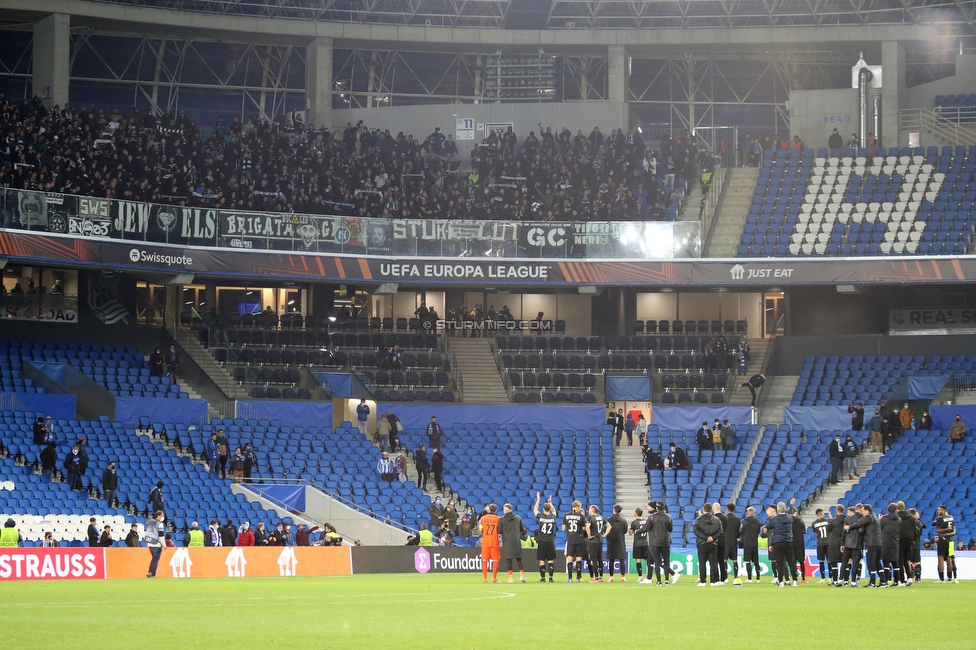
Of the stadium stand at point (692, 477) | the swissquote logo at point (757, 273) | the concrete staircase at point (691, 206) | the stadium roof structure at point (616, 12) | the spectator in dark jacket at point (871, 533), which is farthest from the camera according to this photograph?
the stadium roof structure at point (616, 12)

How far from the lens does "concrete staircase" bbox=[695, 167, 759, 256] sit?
45906 millimetres

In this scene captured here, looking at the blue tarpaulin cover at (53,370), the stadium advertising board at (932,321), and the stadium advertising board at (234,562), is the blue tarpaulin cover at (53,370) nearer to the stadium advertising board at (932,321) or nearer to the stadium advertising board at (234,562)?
the stadium advertising board at (234,562)

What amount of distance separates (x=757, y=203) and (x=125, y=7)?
24401 mm

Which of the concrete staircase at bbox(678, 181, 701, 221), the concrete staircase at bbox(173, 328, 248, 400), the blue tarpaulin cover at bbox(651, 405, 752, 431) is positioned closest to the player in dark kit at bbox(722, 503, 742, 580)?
the blue tarpaulin cover at bbox(651, 405, 752, 431)

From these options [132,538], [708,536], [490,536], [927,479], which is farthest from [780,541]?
[927,479]

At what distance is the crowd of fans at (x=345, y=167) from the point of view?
139 ft

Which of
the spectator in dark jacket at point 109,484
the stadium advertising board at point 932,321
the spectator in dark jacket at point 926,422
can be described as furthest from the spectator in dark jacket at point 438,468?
the stadium advertising board at point 932,321

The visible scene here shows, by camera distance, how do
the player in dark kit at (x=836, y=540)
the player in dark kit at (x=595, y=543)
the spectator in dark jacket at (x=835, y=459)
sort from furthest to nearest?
the spectator in dark jacket at (x=835, y=459), the player in dark kit at (x=595, y=543), the player in dark kit at (x=836, y=540)

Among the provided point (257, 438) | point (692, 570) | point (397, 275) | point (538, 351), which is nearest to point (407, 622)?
point (692, 570)

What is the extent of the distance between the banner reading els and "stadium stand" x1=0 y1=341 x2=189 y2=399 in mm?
12646

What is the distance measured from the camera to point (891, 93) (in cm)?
5144

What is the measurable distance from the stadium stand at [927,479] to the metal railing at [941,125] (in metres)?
14.4

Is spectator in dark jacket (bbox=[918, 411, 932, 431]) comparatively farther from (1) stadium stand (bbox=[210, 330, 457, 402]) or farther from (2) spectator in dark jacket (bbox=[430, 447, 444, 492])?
(1) stadium stand (bbox=[210, 330, 457, 402])

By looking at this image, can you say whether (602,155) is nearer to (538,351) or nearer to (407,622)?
(538,351)
